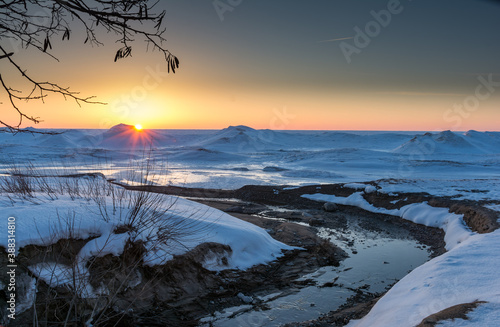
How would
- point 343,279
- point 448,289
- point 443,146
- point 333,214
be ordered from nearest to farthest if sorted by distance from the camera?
point 448,289, point 343,279, point 333,214, point 443,146

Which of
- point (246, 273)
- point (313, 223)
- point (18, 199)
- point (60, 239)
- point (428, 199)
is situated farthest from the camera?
point (428, 199)

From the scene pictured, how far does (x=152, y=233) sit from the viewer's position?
5.79 meters

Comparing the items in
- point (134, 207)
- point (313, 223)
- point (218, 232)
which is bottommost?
point (313, 223)

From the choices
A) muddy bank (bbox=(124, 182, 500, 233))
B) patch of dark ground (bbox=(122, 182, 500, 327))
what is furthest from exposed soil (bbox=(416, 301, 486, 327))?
muddy bank (bbox=(124, 182, 500, 233))

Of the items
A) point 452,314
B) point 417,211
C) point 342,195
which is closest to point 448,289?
point 452,314

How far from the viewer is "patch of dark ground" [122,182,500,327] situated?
6176 mm

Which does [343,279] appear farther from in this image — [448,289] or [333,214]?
[333,214]

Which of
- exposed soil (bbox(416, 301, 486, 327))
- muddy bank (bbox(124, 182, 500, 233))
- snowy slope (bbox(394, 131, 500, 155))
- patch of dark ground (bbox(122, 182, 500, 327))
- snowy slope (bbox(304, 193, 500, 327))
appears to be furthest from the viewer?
snowy slope (bbox(394, 131, 500, 155))

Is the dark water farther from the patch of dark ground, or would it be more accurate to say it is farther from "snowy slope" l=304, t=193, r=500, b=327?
"snowy slope" l=304, t=193, r=500, b=327

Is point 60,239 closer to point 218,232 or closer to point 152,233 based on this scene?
point 152,233

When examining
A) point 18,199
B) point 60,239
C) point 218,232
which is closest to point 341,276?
point 218,232

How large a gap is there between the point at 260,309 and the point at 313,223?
658cm

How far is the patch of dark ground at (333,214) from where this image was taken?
20.3 feet

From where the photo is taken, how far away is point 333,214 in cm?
1338
